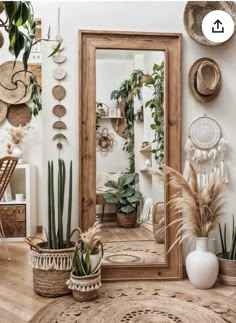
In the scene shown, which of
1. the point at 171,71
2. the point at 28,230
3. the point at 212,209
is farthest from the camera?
the point at 28,230

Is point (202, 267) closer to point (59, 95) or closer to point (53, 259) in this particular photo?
point (53, 259)

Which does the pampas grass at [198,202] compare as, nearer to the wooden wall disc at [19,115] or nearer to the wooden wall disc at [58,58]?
the wooden wall disc at [58,58]

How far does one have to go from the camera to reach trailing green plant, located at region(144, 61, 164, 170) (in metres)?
2.69

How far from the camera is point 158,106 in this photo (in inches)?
107

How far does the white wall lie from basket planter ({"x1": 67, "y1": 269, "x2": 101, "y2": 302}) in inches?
20.8

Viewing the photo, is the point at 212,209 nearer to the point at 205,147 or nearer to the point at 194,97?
the point at 205,147

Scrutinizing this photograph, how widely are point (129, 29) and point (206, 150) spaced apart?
1122 mm

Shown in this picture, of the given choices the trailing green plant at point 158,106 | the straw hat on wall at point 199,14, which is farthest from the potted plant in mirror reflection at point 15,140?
the straw hat on wall at point 199,14

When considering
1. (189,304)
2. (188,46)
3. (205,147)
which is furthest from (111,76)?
(189,304)

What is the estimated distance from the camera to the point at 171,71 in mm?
2678

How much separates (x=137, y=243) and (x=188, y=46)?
1613 millimetres

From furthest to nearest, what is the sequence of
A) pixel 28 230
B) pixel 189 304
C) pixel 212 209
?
pixel 28 230 < pixel 212 209 < pixel 189 304

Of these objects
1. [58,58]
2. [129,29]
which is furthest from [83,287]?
[129,29]

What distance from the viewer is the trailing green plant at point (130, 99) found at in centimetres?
268
